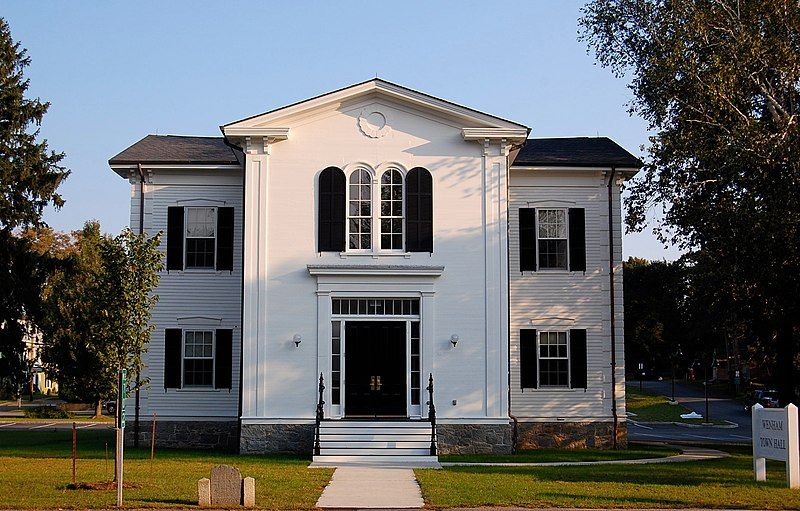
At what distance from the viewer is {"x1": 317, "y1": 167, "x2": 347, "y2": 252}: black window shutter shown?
943 inches

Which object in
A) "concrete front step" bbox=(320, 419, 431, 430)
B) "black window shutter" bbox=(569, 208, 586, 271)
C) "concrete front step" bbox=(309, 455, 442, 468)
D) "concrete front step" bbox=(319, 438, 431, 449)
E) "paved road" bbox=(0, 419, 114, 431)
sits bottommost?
"paved road" bbox=(0, 419, 114, 431)

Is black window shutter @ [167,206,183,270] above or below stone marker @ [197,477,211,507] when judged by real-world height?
above

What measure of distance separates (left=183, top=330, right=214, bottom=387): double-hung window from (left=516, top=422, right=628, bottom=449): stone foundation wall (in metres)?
8.51

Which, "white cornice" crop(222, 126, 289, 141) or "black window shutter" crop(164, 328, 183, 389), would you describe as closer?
"white cornice" crop(222, 126, 289, 141)

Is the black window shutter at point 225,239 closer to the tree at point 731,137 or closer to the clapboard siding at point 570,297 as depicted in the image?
the clapboard siding at point 570,297

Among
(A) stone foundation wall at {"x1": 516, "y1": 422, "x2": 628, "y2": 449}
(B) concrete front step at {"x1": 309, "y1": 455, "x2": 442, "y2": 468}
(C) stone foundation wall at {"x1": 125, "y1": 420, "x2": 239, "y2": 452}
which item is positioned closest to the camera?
(B) concrete front step at {"x1": 309, "y1": 455, "x2": 442, "y2": 468}

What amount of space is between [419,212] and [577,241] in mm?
4968

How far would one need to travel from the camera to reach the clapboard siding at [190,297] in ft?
83.4

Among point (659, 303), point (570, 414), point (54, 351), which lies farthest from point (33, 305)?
point (659, 303)

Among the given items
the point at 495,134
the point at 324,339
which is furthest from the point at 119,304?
the point at 495,134

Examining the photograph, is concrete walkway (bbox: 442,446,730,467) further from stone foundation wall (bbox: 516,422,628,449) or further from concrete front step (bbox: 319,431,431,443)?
stone foundation wall (bbox: 516,422,628,449)

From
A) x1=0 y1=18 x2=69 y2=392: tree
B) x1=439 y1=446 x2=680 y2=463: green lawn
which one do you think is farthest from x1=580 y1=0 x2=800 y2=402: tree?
x1=0 y1=18 x2=69 y2=392: tree

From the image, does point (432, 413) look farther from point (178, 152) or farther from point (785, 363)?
point (785, 363)

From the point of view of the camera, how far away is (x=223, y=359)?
2559 cm
